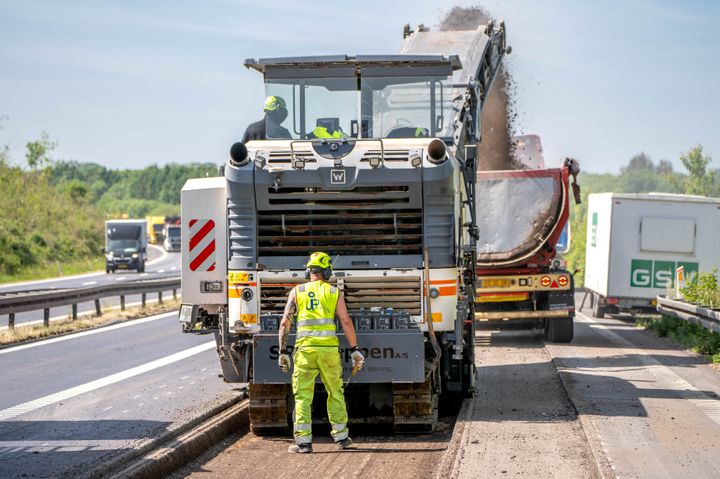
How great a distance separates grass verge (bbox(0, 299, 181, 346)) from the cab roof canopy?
11.1m

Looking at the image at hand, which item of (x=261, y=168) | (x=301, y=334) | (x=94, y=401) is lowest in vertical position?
(x=94, y=401)

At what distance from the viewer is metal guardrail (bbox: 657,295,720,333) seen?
719 inches

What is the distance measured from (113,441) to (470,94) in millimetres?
7166

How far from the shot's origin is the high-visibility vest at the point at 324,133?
12.3 metres

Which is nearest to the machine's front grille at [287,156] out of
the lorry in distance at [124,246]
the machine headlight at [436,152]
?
the machine headlight at [436,152]

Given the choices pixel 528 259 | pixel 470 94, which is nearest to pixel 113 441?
pixel 470 94

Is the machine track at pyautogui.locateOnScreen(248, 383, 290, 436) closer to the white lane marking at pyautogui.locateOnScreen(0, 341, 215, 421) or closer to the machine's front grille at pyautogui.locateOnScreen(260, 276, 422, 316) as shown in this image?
the machine's front grille at pyautogui.locateOnScreen(260, 276, 422, 316)

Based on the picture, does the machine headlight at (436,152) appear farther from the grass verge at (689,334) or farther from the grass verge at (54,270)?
the grass verge at (54,270)

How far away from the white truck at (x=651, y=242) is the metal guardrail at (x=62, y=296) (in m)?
12.4

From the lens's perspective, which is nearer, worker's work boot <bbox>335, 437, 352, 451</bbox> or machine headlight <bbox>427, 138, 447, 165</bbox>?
worker's work boot <bbox>335, 437, 352, 451</bbox>

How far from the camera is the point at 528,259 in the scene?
69.7ft

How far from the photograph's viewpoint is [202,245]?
493 inches

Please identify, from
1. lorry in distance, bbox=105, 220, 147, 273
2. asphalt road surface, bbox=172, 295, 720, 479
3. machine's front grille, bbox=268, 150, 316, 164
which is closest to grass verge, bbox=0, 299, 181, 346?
asphalt road surface, bbox=172, 295, 720, 479

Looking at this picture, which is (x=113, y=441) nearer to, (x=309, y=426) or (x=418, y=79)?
(x=309, y=426)
